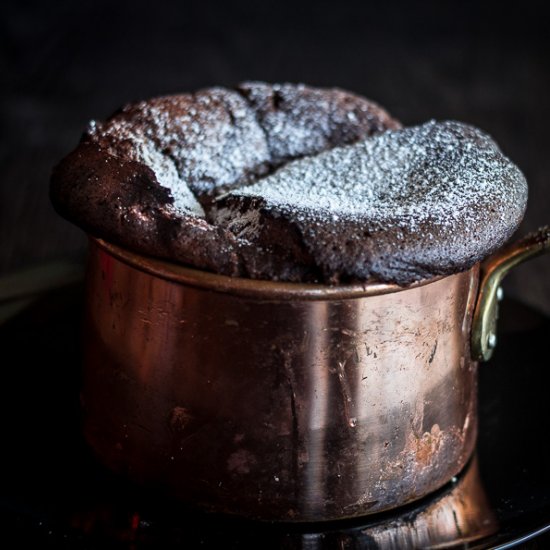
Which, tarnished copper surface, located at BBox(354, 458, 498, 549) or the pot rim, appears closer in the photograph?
the pot rim

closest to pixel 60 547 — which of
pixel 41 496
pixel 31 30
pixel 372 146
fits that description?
pixel 41 496

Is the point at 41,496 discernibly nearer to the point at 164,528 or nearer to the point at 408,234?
the point at 164,528

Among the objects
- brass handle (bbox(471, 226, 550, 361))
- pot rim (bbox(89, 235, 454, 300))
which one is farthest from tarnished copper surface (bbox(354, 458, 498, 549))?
pot rim (bbox(89, 235, 454, 300))

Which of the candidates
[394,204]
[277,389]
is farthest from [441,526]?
[394,204]

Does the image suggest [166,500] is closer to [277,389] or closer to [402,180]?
[277,389]

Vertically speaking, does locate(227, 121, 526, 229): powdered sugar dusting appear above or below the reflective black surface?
above

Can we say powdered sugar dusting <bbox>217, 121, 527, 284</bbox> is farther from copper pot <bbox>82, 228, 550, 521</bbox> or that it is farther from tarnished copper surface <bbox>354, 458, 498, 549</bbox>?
tarnished copper surface <bbox>354, 458, 498, 549</bbox>
